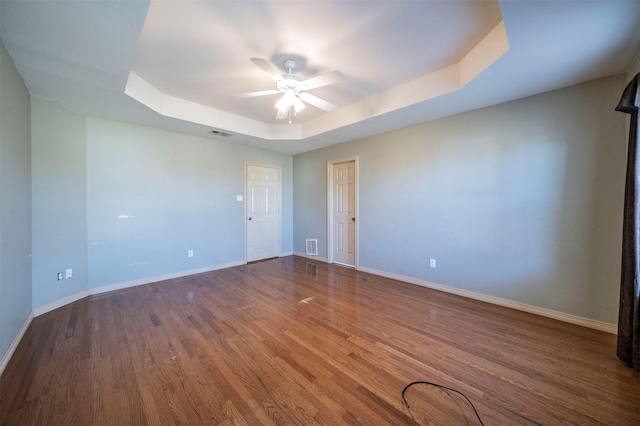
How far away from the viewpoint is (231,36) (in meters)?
2.07

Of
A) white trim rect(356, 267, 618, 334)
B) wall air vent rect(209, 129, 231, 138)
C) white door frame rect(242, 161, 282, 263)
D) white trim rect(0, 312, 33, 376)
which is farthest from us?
white door frame rect(242, 161, 282, 263)

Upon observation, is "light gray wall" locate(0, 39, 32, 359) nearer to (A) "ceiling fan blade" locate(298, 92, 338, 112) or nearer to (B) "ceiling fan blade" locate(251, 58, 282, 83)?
(B) "ceiling fan blade" locate(251, 58, 282, 83)

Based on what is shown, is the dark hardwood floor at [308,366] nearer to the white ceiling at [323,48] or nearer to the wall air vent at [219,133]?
the white ceiling at [323,48]

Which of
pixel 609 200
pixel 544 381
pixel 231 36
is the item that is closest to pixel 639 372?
pixel 544 381

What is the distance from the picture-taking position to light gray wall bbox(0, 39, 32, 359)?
6.21ft

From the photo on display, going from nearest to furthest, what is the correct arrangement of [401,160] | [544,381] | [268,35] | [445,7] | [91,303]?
[544,381] < [445,7] < [268,35] < [91,303] < [401,160]

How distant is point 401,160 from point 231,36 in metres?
2.87

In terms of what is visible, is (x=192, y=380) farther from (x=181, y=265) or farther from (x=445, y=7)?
(x=445, y=7)

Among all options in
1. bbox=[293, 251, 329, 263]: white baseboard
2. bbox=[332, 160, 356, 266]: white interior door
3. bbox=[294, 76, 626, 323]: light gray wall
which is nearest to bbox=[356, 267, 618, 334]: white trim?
bbox=[294, 76, 626, 323]: light gray wall

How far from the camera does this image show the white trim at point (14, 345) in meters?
1.79

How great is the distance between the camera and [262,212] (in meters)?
5.29

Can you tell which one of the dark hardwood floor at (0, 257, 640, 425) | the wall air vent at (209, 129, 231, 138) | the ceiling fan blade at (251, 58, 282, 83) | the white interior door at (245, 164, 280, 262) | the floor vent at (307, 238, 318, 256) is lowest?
the dark hardwood floor at (0, 257, 640, 425)

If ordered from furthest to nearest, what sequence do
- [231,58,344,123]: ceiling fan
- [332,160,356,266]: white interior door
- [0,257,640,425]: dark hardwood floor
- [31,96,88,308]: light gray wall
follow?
[332,160,356,266]: white interior door
[31,96,88,308]: light gray wall
[231,58,344,123]: ceiling fan
[0,257,640,425]: dark hardwood floor

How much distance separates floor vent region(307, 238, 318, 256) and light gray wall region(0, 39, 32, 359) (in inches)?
163
